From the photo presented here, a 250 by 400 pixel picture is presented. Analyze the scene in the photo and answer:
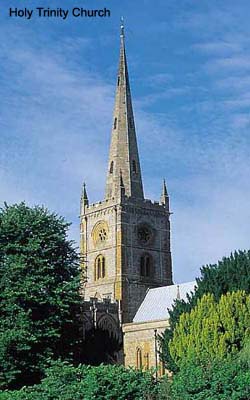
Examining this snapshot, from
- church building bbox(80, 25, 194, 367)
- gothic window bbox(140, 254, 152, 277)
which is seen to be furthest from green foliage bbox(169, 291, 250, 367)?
gothic window bbox(140, 254, 152, 277)

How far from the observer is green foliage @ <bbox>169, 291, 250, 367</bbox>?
1571 inches

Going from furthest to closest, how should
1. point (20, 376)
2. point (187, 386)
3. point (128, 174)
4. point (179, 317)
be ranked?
point (128, 174)
point (179, 317)
point (20, 376)
point (187, 386)

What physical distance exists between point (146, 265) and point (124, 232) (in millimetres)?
4147

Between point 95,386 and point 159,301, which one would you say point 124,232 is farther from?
point 95,386

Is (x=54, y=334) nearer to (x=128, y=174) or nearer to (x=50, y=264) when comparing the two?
(x=50, y=264)

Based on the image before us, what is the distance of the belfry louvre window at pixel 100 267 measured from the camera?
7375 centimetres

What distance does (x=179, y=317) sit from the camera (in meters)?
43.9

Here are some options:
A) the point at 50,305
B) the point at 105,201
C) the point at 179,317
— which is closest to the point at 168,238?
the point at 105,201

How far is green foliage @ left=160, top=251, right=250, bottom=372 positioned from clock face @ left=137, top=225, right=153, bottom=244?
1140 inches

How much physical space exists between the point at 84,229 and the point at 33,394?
50.1 meters

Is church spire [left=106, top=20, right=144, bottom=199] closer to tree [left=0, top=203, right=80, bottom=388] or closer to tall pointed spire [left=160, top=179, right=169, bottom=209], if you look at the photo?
tall pointed spire [left=160, top=179, right=169, bottom=209]

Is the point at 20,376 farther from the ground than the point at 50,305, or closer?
closer

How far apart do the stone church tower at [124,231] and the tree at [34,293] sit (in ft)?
98.6

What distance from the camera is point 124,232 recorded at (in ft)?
239
